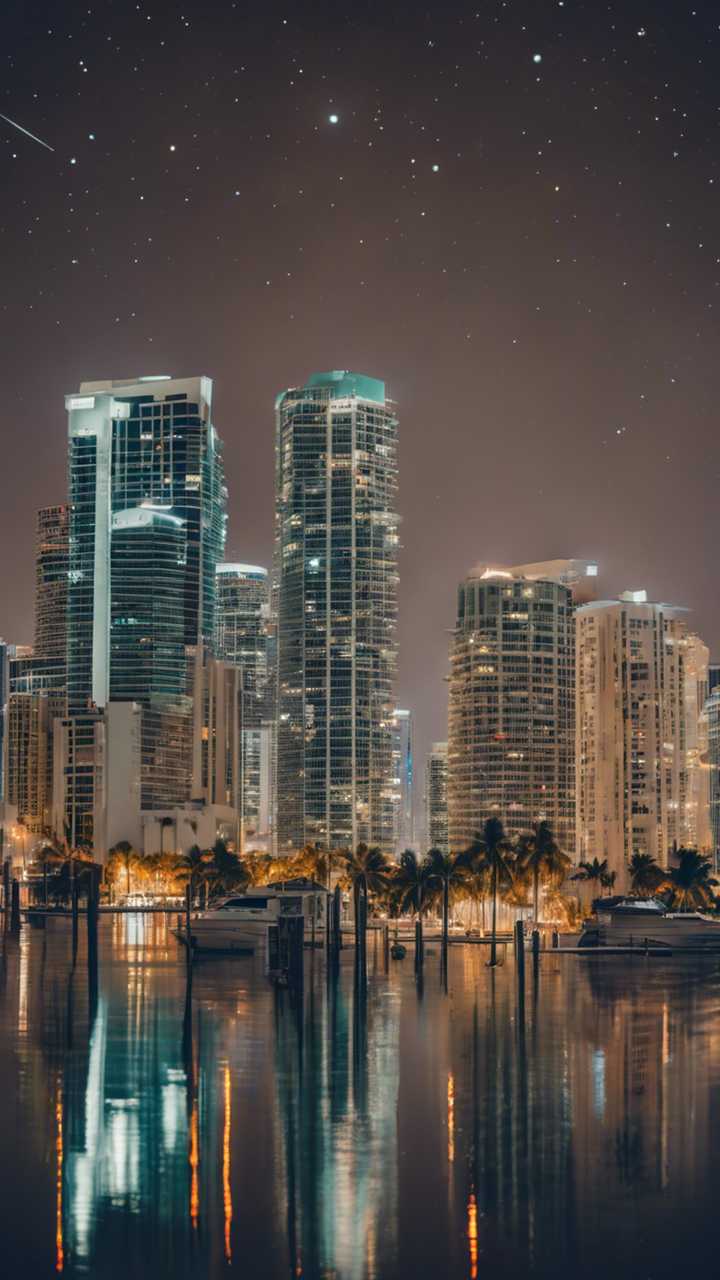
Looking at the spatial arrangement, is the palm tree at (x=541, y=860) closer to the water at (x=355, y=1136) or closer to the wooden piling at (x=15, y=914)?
the wooden piling at (x=15, y=914)

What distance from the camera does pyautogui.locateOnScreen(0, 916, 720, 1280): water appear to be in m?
42.5

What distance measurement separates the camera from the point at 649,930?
15988 centimetres

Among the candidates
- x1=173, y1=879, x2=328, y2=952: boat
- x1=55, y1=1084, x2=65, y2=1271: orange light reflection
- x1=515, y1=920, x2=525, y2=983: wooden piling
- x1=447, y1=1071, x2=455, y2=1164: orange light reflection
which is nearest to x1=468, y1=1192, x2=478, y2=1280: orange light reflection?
x1=447, y1=1071, x2=455, y2=1164: orange light reflection

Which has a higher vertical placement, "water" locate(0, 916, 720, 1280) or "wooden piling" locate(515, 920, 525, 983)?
"wooden piling" locate(515, 920, 525, 983)

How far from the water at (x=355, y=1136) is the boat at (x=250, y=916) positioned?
48.0 m

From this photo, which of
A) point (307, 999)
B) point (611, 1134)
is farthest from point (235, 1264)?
point (307, 999)

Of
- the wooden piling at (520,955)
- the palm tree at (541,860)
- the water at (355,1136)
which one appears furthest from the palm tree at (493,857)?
the water at (355,1136)

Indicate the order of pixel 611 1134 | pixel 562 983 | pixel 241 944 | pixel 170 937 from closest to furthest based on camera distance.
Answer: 1. pixel 611 1134
2. pixel 562 983
3. pixel 241 944
4. pixel 170 937

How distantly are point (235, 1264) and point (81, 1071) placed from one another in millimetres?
28640

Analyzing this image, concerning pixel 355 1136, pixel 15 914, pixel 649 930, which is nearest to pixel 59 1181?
pixel 355 1136

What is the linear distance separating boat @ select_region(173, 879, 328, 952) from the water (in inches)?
1888

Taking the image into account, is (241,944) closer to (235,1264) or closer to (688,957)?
(688,957)

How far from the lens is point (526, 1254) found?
42.2 metres

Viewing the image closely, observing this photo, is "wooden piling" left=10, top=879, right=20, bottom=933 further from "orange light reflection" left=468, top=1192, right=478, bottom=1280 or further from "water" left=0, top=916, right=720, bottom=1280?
"orange light reflection" left=468, top=1192, right=478, bottom=1280
